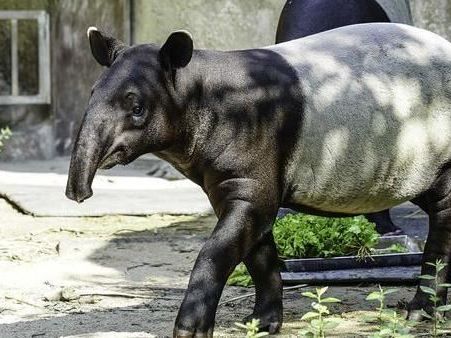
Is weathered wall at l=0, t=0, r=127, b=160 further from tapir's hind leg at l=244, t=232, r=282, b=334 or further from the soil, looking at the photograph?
tapir's hind leg at l=244, t=232, r=282, b=334

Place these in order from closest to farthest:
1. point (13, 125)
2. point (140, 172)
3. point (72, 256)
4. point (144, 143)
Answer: point (144, 143) < point (72, 256) < point (140, 172) < point (13, 125)

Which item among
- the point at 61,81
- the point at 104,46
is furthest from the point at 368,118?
the point at 61,81

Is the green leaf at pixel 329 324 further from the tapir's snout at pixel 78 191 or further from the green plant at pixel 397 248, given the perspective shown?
the green plant at pixel 397 248

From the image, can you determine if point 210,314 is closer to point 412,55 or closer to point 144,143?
point 144,143

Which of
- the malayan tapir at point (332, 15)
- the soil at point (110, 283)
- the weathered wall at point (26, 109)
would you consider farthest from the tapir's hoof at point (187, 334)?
the weathered wall at point (26, 109)

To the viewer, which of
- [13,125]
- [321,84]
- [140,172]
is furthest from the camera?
[13,125]

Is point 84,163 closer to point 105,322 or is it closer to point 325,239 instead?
point 105,322

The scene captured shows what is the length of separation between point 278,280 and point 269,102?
2.83 feet

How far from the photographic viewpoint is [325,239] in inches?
267

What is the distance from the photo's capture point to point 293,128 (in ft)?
17.2

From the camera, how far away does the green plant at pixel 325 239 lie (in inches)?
265

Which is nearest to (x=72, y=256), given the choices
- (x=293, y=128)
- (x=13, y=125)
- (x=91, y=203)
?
(x=91, y=203)

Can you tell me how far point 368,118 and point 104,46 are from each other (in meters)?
1.18

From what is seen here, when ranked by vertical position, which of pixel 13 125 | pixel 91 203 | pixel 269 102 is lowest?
pixel 13 125
